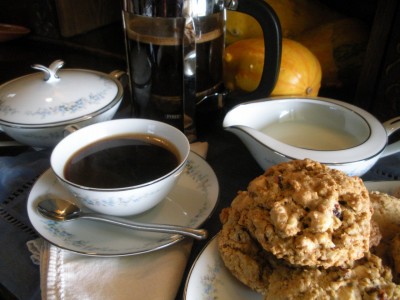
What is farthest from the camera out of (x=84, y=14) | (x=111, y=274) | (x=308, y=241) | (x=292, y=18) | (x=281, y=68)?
(x=84, y=14)

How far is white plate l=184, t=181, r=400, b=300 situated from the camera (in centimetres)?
34

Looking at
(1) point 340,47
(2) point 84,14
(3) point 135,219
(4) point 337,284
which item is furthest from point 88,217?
(2) point 84,14

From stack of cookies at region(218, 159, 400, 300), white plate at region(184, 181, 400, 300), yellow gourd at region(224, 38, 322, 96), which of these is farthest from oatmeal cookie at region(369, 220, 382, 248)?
yellow gourd at region(224, 38, 322, 96)

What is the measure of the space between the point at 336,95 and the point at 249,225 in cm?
55

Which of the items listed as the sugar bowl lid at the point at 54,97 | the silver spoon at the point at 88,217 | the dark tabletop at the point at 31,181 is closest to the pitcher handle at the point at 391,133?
the dark tabletop at the point at 31,181

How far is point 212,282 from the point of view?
0.35 metres

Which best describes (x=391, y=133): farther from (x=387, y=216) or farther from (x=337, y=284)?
(x=337, y=284)

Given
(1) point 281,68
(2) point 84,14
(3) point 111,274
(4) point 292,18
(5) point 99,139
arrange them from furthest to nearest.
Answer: (2) point 84,14 < (4) point 292,18 < (1) point 281,68 < (5) point 99,139 < (3) point 111,274

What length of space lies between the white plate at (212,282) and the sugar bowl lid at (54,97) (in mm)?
312

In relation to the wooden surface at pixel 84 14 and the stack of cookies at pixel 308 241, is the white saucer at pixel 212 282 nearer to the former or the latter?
the stack of cookies at pixel 308 241

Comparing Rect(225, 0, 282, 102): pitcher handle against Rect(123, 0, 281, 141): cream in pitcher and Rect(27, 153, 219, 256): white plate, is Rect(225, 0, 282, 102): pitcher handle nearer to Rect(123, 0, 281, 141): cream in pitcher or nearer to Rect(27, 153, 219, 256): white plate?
Rect(123, 0, 281, 141): cream in pitcher

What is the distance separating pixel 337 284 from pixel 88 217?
11.1 inches

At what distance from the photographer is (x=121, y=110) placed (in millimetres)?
747

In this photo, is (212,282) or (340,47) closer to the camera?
(212,282)
